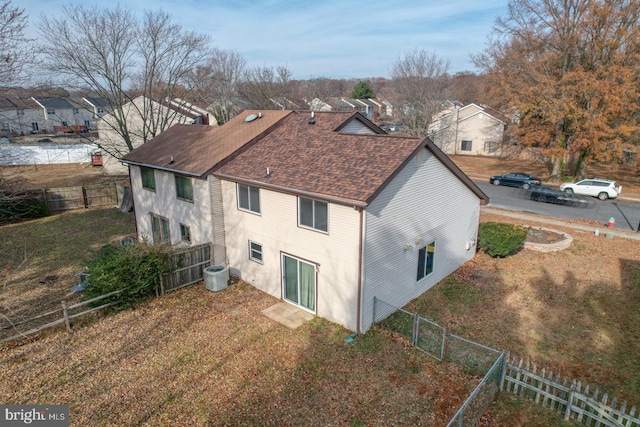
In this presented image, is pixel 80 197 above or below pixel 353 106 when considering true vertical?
below

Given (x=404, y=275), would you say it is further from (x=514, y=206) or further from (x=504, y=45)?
(x=504, y=45)

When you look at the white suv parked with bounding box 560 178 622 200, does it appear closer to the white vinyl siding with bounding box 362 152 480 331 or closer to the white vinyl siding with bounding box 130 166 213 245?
the white vinyl siding with bounding box 362 152 480 331

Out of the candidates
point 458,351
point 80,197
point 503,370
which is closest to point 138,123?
point 80,197

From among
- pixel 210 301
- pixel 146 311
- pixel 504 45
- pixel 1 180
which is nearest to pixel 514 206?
pixel 504 45

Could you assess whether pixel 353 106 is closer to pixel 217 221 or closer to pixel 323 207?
pixel 217 221

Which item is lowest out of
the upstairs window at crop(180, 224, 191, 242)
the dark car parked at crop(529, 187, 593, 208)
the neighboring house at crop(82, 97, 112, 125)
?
the dark car parked at crop(529, 187, 593, 208)

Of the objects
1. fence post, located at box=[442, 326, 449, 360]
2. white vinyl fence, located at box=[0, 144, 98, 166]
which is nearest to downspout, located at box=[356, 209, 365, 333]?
fence post, located at box=[442, 326, 449, 360]
